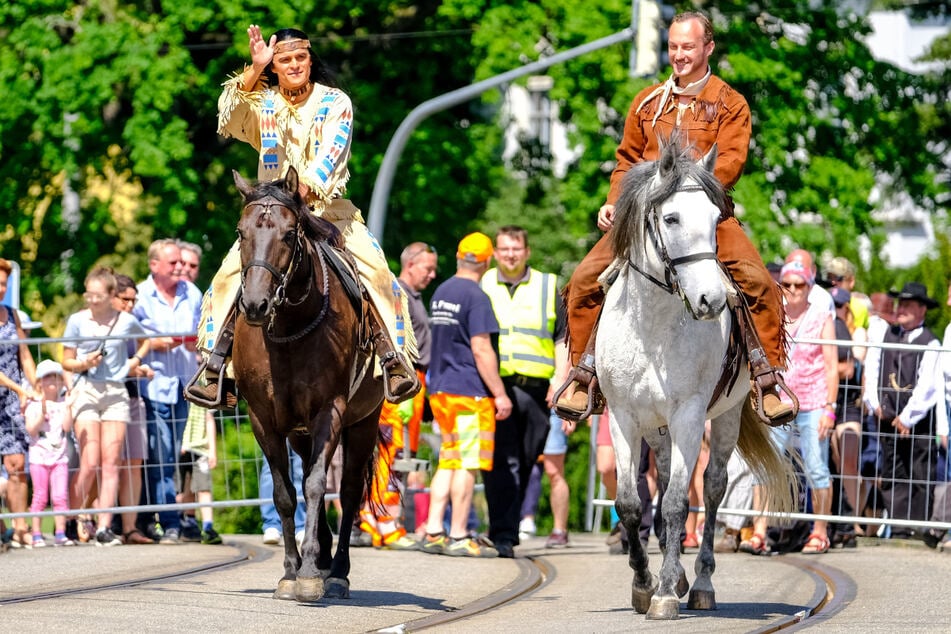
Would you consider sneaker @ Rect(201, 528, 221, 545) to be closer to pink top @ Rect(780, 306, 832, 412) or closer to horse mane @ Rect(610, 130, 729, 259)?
pink top @ Rect(780, 306, 832, 412)

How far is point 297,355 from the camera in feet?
36.3

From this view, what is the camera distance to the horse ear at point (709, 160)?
10516 millimetres

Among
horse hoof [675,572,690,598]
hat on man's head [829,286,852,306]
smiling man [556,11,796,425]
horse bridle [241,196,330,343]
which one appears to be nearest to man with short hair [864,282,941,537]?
hat on man's head [829,286,852,306]

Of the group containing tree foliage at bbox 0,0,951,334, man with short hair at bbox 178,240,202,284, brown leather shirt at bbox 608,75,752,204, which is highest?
tree foliage at bbox 0,0,951,334

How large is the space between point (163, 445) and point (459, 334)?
8.53ft

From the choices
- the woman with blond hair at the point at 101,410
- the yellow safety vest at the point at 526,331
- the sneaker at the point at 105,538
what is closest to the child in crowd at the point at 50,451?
the woman with blond hair at the point at 101,410

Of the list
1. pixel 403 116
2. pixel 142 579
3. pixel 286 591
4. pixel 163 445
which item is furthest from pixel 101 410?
pixel 403 116

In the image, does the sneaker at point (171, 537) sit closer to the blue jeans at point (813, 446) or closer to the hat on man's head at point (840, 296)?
the blue jeans at point (813, 446)

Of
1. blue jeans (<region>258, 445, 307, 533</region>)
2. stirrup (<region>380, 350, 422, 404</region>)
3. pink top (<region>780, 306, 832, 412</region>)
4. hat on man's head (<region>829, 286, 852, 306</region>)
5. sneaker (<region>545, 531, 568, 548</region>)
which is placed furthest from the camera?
hat on man's head (<region>829, 286, 852, 306</region>)

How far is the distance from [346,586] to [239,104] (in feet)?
9.71

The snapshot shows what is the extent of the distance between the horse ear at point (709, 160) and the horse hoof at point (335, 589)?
3246 mm

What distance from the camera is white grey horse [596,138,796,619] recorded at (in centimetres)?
1023

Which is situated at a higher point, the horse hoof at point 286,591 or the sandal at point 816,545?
the horse hoof at point 286,591

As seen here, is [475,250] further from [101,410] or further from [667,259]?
[667,259]
